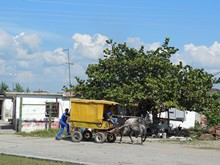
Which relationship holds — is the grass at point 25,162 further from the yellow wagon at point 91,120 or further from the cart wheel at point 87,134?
the cart wheel at point 87,134

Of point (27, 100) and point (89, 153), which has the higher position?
point (27, 100)

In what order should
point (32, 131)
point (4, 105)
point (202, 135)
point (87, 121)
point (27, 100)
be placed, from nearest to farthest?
point (87, 121) → point (202, 135) → point (32, 131) → point (27, 100) → point (4, 105)

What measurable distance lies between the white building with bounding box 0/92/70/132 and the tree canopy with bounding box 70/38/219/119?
3.54 meters

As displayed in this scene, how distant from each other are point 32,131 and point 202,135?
10.9 meters

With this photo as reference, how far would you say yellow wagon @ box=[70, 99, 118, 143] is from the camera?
74.0 feet

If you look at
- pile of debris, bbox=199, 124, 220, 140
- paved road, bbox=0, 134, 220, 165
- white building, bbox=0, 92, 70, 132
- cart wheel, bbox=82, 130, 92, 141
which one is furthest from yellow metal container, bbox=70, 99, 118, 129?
pile of debris, bbox=199, 124, 220, 140

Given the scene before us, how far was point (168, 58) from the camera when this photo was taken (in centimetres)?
2884

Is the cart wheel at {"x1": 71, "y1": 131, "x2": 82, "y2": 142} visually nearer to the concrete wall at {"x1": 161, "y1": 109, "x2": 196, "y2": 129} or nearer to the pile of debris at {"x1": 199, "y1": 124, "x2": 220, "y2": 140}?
the pile of debris at {"x1": 199, "y1": 124, "x2": 220, "y2": 140}

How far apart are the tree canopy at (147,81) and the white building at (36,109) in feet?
11.6

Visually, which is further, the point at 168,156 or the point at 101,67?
the point at 101,67

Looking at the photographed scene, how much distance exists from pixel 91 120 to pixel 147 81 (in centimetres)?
550

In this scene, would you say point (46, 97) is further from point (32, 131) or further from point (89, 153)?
point (89, 153)

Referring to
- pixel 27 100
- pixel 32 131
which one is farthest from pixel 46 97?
pixel 32 131

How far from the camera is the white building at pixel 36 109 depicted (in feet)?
98.4
